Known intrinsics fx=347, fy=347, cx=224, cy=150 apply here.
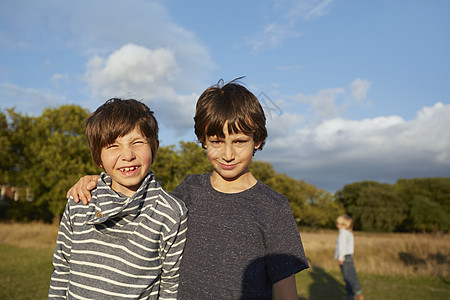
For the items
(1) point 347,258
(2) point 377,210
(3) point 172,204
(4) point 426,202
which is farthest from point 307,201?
(3) point 172,204

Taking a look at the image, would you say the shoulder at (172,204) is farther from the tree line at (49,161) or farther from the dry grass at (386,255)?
the tree line at (49,161)

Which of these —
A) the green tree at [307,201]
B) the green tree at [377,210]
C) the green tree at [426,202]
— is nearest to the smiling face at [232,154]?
the green tree at [307,201]

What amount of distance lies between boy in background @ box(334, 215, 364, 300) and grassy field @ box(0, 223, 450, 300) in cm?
69

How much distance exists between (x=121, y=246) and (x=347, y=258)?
7.10 meters

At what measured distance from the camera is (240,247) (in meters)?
1.82

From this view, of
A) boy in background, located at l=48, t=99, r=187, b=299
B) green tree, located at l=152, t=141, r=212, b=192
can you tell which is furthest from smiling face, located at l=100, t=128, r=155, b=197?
green tree, located at l=152, t=141, r=212, b=192

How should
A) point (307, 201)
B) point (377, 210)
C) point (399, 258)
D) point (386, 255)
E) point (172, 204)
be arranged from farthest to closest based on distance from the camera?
point (377, 210)
point (307, 201)
point (386, 255)
point (399, 258)
point (172, 204)

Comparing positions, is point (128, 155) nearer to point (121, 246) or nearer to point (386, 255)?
point (121, 246)

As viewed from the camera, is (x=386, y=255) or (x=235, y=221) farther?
(x=386, y=255)

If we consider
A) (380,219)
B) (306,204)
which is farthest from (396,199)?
(306,204)

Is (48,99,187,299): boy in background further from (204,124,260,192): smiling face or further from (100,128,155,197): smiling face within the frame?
(204,124,260,192): smiling face

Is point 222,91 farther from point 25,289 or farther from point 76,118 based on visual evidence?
point 76,118

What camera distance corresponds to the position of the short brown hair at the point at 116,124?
201 cm

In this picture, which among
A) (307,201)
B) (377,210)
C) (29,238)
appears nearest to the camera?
(29,238)
